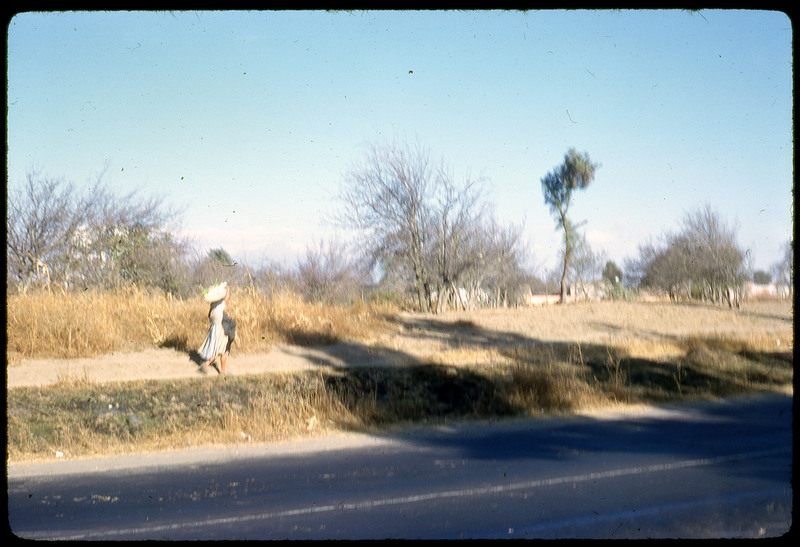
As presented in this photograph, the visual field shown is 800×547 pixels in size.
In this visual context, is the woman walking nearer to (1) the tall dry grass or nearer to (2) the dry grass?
(2) the dry grass

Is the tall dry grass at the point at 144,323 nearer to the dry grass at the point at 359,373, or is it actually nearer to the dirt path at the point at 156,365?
the dry grass at the point at 359,373

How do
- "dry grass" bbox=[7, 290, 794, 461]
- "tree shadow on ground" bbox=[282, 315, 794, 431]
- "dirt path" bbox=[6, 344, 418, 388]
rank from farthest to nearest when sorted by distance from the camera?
"dirt path" bbox=[6, 344, 418, 388] < "tree shadow on ground" bbox=[282, 315, 794, 431] < "dry grass" bbox=[7, 290, 794, 461]

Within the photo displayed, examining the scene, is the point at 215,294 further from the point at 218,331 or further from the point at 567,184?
the point at 567,184

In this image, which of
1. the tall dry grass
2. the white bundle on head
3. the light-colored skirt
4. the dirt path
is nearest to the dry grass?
the tall dry grass

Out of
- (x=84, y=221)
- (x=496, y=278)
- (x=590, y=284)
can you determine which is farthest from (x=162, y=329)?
(x=590, y=284)

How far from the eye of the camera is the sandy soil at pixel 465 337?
15.1m

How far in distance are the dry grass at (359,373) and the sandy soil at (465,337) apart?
0.12 meters

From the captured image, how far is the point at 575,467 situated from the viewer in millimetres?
7516

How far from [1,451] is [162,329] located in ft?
34.9

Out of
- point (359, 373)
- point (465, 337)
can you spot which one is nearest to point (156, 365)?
point (359, 373)

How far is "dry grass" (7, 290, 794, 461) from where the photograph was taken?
10.8 meters

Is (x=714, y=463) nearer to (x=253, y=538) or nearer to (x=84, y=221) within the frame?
(x=253, y=538)

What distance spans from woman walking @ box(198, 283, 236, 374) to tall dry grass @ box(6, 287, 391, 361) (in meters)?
1.79

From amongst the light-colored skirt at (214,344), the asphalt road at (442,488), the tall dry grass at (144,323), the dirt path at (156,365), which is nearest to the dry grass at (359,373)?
the tall dry grass at (144,323)
